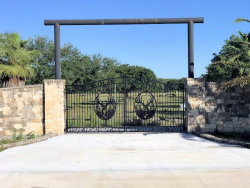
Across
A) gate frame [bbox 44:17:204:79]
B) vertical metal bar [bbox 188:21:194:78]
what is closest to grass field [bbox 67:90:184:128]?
vertical metal bar [bbox 188:21:194:78]

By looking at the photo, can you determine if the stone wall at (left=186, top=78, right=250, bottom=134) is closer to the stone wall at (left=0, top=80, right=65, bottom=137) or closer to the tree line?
the tree line

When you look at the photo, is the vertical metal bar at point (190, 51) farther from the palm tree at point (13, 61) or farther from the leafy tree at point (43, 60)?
the leafy tree at point (43, 60)

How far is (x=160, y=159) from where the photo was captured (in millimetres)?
5434

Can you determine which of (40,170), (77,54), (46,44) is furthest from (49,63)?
(40,170)

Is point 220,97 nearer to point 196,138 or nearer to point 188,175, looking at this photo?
point 196,138

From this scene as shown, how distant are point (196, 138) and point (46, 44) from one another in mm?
22979

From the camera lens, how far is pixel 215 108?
898 centimetres

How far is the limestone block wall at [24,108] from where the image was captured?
917 cm

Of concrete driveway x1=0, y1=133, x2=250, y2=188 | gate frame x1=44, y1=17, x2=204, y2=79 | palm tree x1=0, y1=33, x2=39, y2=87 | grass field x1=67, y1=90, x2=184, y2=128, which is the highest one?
gate frame x1=44, y1=17, x2=204, y2=79

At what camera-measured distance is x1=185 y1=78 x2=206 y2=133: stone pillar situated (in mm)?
8898

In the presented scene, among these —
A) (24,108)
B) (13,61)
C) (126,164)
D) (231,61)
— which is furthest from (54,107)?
(231,61)

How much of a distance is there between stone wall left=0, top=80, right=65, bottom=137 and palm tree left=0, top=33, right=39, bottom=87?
963 mm

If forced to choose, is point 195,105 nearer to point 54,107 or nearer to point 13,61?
point 54,107

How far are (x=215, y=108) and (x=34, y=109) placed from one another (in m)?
7.23
